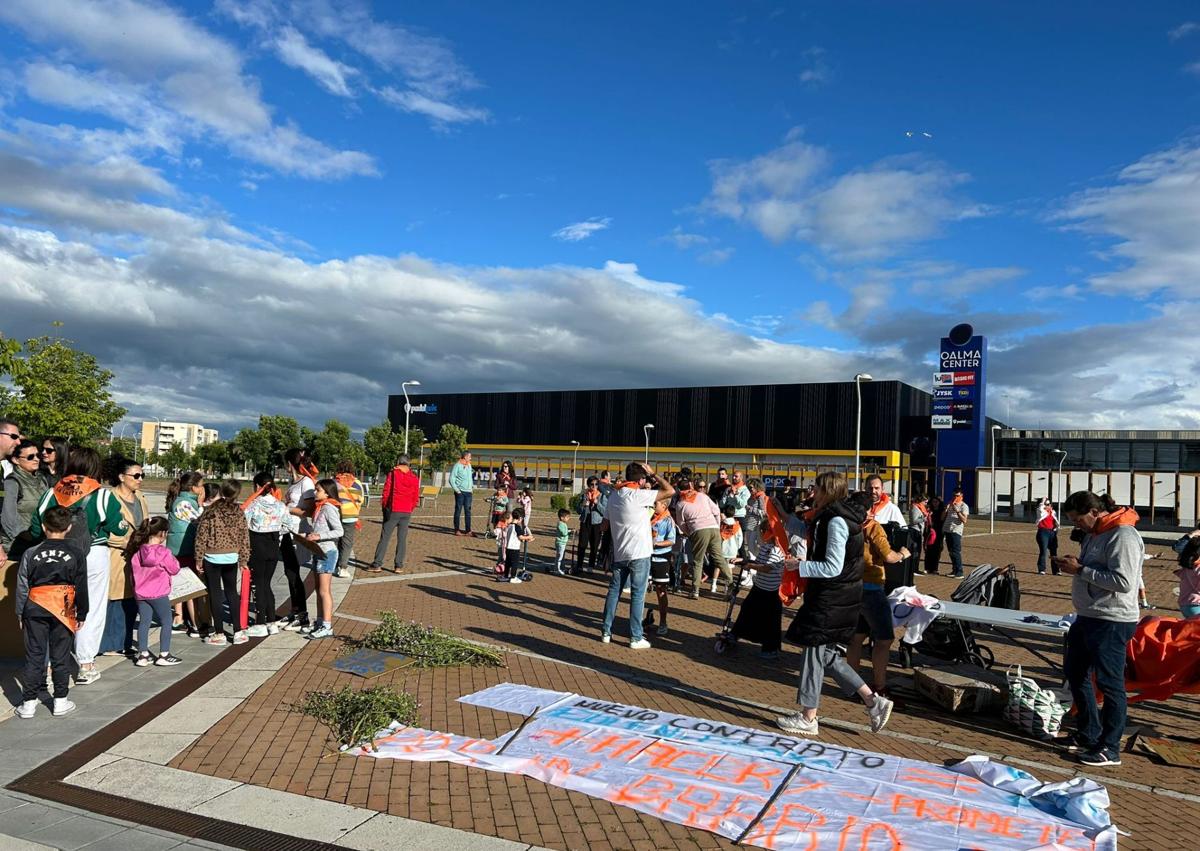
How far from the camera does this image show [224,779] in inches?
174

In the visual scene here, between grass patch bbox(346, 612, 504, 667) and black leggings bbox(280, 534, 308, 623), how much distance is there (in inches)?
44.8

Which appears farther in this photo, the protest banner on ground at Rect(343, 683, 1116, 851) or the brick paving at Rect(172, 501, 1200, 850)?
the brick paving at Rect(172, 501, 1200, 850)

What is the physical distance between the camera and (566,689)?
6.41m

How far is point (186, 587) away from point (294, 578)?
1097mm

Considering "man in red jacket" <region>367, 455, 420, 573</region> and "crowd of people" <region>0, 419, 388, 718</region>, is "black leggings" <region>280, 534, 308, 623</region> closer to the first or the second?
"crowd of people" <region>0, 419, 388, 718</region>

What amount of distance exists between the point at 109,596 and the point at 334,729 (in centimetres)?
282

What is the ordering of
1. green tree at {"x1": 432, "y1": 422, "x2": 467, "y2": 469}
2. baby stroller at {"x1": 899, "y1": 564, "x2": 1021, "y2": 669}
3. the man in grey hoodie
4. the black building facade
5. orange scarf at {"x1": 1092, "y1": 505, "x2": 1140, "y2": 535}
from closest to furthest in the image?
the man in grey hoodie
orange scarf at {"x1": 1092, "y1": 505, "x2": 1140, "y2": 535}
baby stroller at {"x1": 899, "y1": 564, "x2": 1021, "y2": 669}
green tree at {"x1": 432, "y1": 422, "x2": 467, "y2": 469}
the black building facade

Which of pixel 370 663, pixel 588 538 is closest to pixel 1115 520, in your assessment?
pixel 370 663

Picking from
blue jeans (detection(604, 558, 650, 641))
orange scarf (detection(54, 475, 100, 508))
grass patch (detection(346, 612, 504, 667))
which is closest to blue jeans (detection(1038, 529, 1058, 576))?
blue jeans (detection(604, 558, 650, 641))

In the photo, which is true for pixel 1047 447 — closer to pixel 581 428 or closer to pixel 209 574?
pixel 581 428

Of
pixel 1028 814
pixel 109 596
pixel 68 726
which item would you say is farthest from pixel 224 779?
pixel 1028 814

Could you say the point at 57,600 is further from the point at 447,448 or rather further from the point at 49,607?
the point at 447,448

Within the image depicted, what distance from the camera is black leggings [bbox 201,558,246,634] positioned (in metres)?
7.36

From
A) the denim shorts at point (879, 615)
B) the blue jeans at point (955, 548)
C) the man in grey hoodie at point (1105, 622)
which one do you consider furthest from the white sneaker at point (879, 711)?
the blue jeans at point (955, 548)
